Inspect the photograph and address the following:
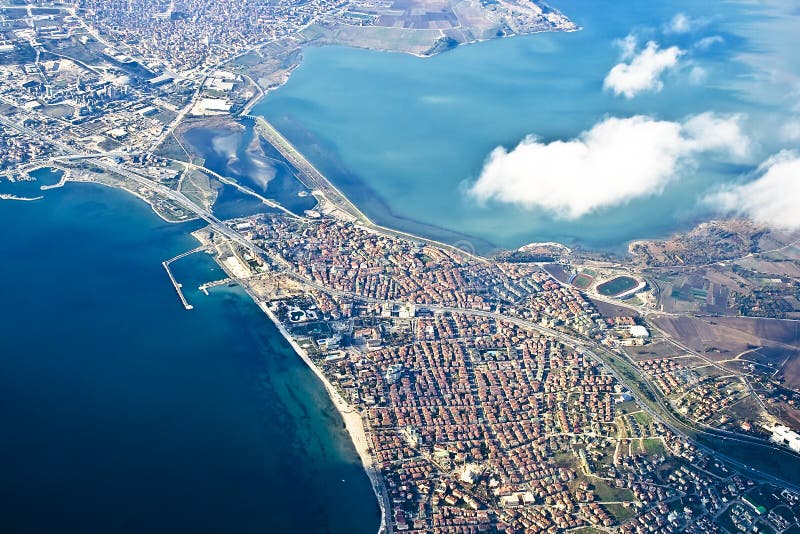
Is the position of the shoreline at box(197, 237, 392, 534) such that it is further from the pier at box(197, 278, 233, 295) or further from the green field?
the green field

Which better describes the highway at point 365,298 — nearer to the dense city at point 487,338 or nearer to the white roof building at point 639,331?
the dense city at point 487,338

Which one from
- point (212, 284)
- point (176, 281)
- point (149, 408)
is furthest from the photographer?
point (212, 284)

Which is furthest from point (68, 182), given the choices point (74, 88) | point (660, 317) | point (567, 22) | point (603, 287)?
point (567, 22)

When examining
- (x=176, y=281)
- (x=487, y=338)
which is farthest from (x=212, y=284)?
(x=487, y=338)

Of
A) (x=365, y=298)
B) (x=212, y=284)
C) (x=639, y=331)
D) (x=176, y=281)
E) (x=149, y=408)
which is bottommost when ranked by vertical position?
(x=639, y=331)

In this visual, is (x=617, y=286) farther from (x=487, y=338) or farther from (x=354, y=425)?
(x=354, y=425)

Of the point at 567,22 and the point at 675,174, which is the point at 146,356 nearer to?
the point at 675,174
